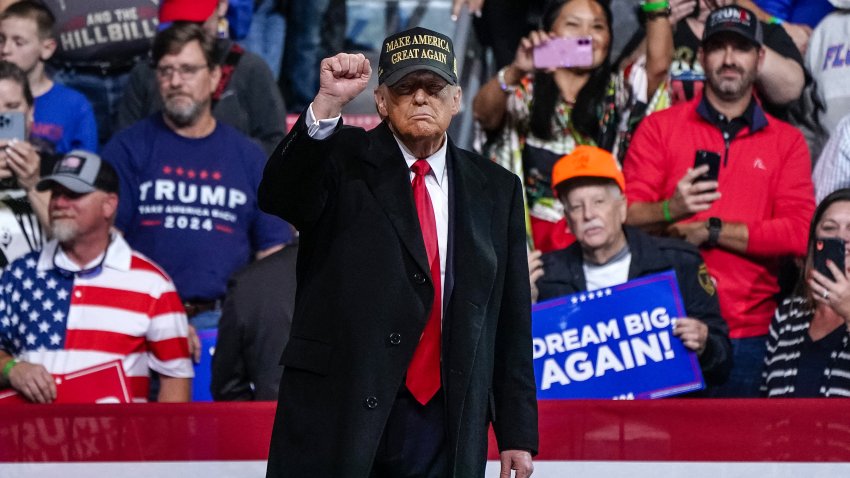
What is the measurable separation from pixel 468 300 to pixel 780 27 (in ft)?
13.8

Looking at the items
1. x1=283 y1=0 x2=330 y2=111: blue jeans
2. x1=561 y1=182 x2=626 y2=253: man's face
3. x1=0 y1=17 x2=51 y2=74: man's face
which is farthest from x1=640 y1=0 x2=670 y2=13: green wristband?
x1=0 y1=17 x2=51 y2=74: man's face

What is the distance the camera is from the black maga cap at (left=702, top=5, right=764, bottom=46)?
20.9 ft

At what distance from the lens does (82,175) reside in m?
5.85

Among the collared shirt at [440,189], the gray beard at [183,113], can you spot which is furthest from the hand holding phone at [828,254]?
the gray beard at [183,113]

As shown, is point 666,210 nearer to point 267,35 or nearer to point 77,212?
point 77,212

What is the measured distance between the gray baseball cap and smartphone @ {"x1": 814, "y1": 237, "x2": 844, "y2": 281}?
9.27ft

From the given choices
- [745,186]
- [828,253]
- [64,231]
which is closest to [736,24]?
[745,186]

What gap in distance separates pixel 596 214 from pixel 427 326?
2589 mm

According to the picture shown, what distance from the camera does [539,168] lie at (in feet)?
22.3

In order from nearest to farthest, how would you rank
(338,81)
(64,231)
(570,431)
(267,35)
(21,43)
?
(338,81) → (570,431) → (64,231) → (21,43) → (267,35)

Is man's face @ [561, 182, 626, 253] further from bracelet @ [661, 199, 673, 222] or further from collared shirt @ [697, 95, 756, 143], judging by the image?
collared shirt @ [697, 95, 756, 143]

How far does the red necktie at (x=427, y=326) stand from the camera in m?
3.26

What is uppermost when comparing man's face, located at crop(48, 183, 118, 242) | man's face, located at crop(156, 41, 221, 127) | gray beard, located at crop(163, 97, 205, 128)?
man's face, located at crop(156, 41, 221, 127)

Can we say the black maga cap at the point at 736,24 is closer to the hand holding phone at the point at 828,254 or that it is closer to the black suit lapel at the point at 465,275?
the hand holding phone at the point at 828,254
